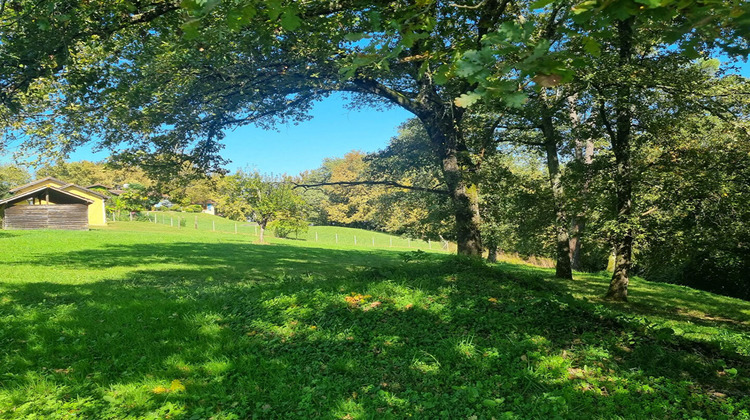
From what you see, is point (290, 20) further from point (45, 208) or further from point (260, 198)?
point (45, 208)

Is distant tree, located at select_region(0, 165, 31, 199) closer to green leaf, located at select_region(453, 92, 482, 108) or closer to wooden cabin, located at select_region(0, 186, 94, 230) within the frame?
wooden cabin, located at select_region(0, 186, 94, 230)

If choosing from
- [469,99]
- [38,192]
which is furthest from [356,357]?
[38,192]

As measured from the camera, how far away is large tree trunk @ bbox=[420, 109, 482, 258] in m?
8.62

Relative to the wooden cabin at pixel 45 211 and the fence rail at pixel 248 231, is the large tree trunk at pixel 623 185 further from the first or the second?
the wooden cabin at pixel 45 211

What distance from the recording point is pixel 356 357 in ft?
12.4

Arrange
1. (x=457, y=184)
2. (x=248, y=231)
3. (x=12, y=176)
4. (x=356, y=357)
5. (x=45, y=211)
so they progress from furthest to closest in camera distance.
→ (x=12, y=176)
(x=248, y=231)
(x=45, y=211)
(x=457, y=184)
(x=356, y=357)

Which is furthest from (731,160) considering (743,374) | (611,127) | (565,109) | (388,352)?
(388,352)

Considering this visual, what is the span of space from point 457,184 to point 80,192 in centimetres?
3738

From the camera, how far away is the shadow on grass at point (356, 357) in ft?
9.95

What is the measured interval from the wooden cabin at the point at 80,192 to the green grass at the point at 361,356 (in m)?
32.1

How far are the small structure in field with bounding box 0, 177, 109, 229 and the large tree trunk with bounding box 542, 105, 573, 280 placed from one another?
3432 cm

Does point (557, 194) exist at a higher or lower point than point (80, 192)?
lower

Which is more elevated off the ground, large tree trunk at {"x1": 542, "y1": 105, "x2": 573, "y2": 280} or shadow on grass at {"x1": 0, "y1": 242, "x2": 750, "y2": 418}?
large tree trunk at {"x1": 542, "y1": 105, "x2": 573, "y2": 280}

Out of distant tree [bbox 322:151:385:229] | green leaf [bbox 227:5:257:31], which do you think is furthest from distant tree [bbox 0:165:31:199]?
green leaf [bbox 227:5:257:31]
